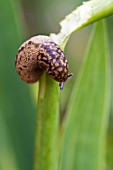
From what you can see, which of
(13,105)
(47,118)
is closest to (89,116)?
(13,105)

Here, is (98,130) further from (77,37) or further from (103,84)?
(77,37)

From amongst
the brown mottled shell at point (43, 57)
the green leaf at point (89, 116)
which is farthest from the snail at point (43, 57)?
the green leaf at point (89, 116)

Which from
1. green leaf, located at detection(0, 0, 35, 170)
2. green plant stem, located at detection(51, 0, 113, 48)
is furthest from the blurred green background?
green plant stem, located at detection(51, 0, 113, 48)

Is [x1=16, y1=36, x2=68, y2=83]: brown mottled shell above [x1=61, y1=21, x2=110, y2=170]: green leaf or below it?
above

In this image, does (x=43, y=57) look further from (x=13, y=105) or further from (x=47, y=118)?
(x=13, y=105)

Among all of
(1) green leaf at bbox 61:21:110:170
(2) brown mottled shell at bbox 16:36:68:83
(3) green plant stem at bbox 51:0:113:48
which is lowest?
(1) green leaf at bbox 61:21:110:170

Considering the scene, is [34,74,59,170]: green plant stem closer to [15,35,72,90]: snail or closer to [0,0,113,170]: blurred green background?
[15,35,72,90]: snail

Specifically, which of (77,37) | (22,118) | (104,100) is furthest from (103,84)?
(77,37)
